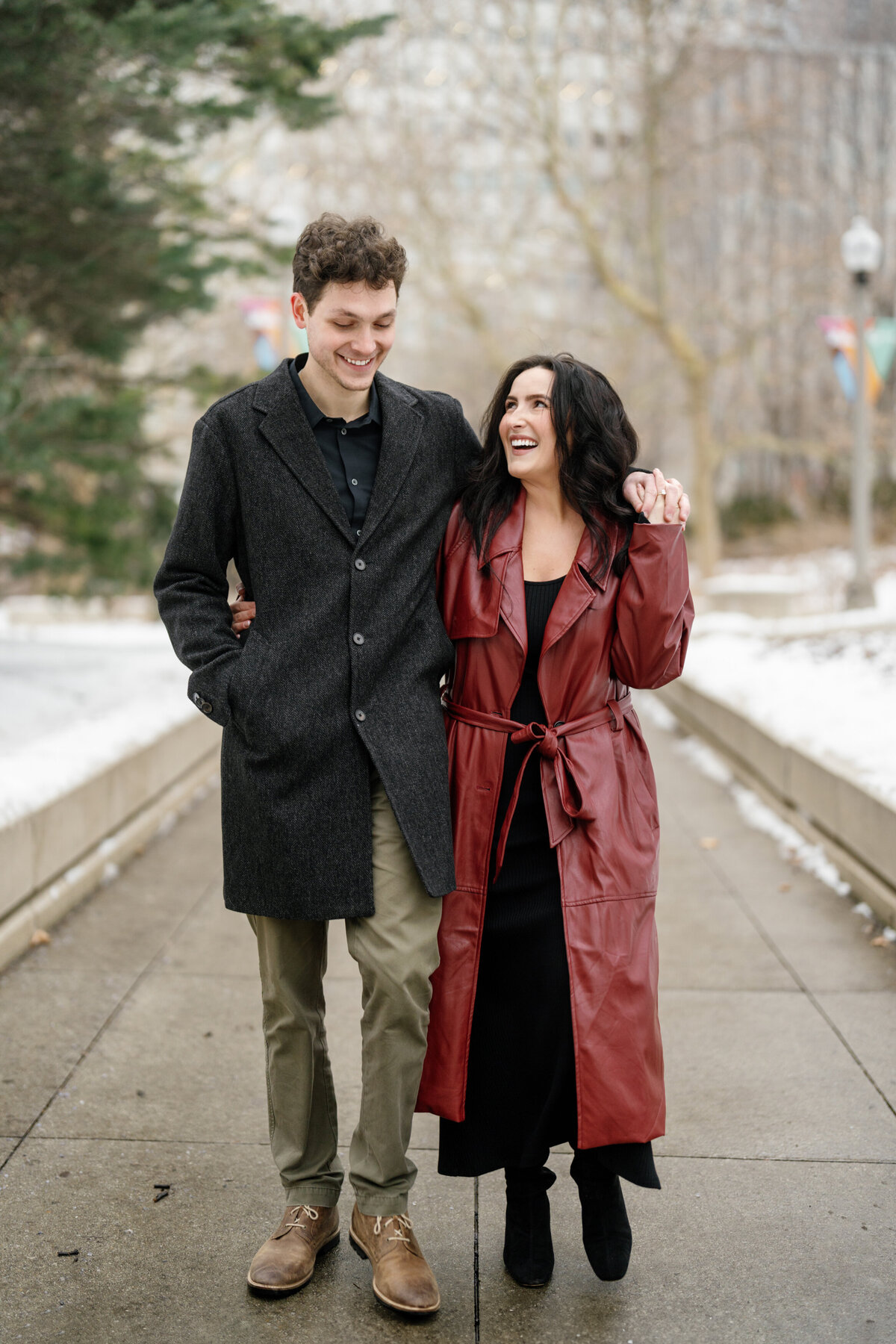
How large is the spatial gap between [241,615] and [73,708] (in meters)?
6.49

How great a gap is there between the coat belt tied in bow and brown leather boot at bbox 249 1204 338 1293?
93 cm

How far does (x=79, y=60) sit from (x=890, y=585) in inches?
600

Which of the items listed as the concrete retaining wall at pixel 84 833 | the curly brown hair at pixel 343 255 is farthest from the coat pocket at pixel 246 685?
the concrete retaining wall at pixel 84 833

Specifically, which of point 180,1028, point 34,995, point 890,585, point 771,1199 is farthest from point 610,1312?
point 890,585

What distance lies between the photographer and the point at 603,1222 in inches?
117

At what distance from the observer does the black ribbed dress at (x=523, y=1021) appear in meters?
2.94

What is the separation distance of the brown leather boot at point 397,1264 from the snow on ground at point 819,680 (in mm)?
3322

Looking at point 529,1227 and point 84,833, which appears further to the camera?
point 84,833

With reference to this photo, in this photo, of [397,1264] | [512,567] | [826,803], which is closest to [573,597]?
[512,567]

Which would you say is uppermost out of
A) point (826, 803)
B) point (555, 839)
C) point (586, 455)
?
point (586, 455)

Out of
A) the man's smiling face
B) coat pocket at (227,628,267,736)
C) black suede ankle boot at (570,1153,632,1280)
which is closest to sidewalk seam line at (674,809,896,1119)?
black suede ankle boot at (570,1153,632,1280)

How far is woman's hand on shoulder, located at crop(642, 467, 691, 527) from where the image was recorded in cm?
297

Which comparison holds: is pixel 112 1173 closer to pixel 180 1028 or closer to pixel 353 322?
pixel 180 1028

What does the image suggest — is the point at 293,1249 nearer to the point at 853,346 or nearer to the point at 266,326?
the point at 266,326
